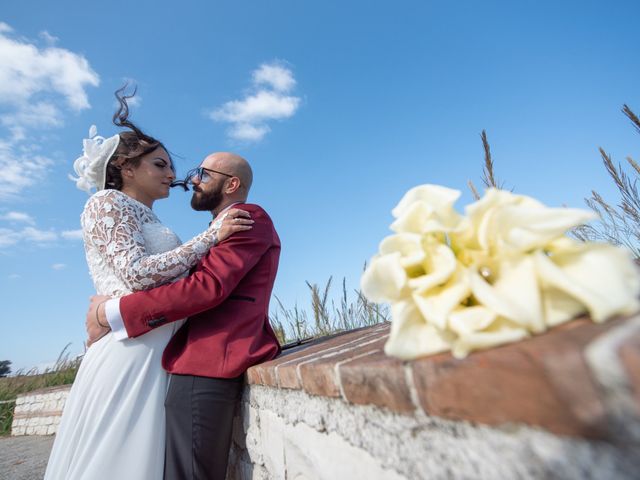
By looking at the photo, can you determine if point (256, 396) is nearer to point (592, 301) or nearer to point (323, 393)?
point (323, 393)

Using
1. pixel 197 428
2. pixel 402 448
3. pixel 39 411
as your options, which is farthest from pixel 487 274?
pixel 39 411

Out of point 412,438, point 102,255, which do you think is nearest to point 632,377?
point 412,438

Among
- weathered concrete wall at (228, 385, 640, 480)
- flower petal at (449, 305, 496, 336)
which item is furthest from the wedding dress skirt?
flower petal at (449, 305, 496, 336)

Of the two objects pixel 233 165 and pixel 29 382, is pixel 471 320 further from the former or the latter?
pixel 29 382

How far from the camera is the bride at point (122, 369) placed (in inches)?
72.5

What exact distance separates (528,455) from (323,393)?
2.33 ft

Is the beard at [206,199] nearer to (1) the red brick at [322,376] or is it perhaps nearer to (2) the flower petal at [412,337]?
(1) the red brick at [322,376]

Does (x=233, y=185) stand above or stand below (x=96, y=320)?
above

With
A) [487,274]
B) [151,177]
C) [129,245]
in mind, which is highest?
[151,177]

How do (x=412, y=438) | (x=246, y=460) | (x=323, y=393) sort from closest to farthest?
(x=412, y=438) < (x=323, y=393) < (x=246, y=460)

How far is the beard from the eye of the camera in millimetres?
2713

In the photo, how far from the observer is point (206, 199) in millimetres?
2725

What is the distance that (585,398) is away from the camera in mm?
488

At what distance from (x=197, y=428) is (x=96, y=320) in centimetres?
84
